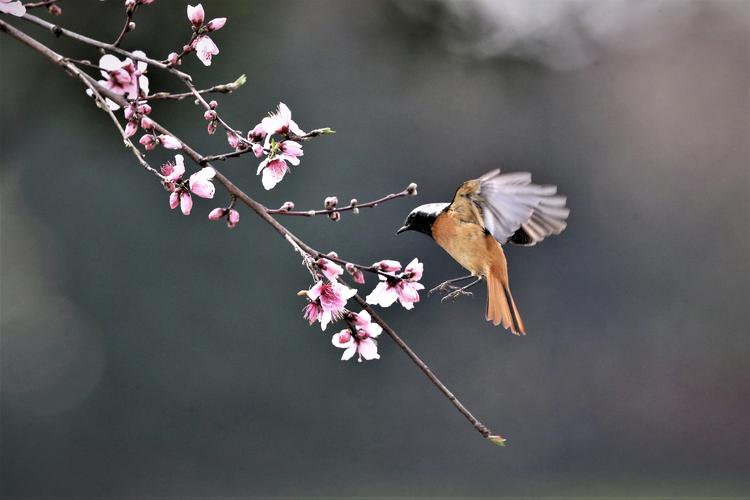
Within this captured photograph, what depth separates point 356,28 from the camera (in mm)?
7332

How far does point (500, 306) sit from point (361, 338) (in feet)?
1.67

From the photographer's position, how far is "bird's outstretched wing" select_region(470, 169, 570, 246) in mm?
1439

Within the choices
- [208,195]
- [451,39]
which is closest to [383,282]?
[208,195]

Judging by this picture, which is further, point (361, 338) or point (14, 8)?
point (361, 338)

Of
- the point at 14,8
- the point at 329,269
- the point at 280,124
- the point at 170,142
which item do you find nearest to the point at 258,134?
the point at 280,124

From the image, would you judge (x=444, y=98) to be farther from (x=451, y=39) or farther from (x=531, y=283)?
(x=531, y=283)

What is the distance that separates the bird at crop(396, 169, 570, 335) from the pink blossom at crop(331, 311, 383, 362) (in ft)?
0.82

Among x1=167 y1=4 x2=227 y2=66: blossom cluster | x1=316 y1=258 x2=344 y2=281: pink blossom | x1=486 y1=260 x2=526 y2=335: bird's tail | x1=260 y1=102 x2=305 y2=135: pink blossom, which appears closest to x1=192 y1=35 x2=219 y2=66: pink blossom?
x1=167 y1=4 x2=227 y2=66: blossom cluster

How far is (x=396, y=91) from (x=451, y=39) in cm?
78

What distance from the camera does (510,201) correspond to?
147 centimetres

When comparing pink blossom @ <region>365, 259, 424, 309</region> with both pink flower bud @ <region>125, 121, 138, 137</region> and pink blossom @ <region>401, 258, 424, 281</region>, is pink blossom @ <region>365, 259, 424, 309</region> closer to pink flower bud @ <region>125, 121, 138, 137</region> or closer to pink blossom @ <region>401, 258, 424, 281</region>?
pink blossom @ <region>401, 258, 424, 281</region>

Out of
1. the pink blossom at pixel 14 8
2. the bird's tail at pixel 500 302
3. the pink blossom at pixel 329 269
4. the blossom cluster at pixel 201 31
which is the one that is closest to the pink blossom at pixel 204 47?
the blossom cluster at pixel 201 31

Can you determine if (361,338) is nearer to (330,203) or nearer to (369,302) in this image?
(369,302)

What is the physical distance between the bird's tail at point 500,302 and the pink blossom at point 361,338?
0.36 m
